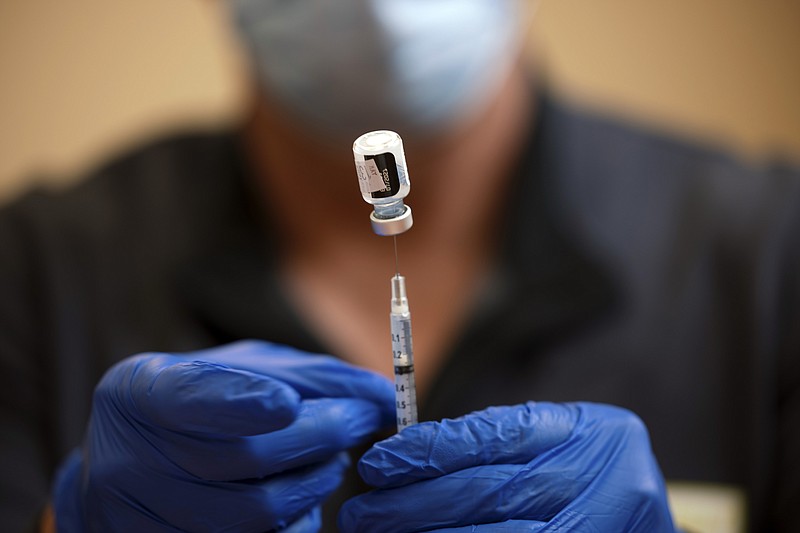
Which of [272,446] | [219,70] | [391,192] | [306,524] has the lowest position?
[306,524]

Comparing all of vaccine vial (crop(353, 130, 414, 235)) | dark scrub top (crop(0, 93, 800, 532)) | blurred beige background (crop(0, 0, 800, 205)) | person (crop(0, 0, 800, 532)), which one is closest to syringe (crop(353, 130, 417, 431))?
vaccine vial (crop(353, 130, 414, 235))

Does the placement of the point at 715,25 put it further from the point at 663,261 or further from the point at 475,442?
the point at 475,442

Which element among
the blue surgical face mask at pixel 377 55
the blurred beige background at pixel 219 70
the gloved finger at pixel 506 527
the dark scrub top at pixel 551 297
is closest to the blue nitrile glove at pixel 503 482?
the gloved finger at pixel 506 527

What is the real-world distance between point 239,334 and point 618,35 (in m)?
1.31

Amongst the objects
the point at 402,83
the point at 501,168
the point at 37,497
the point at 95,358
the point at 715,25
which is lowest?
the point at 37,497

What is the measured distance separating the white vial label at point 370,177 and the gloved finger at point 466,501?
0.88ft

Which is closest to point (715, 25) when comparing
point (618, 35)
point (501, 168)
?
point (618, 35)

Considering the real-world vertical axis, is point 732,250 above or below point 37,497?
above

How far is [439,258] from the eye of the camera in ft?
4.98

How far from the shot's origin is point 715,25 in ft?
6.95

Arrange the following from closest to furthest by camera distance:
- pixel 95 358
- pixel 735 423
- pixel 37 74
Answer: pixel 735 423 → pixel 95 358 → pixel 37 74

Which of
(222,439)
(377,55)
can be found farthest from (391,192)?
(377,55)

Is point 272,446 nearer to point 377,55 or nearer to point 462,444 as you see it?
point 462,444

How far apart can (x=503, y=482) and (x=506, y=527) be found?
0.13ft
